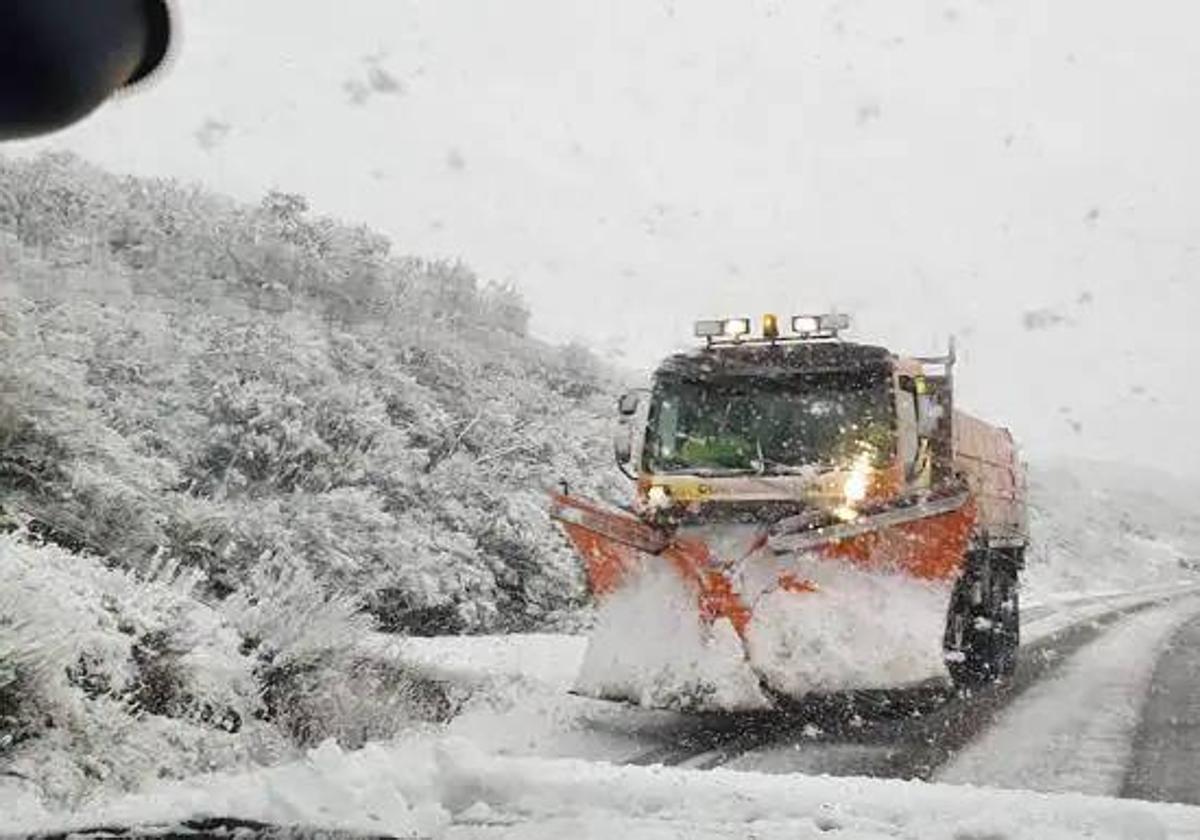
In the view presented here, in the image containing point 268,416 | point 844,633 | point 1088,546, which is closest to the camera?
point 844,633

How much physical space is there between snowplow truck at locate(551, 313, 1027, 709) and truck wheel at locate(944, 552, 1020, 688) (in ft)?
0.22

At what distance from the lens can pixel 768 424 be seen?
9.75 meters

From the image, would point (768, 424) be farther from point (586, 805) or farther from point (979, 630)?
point (586, 805)

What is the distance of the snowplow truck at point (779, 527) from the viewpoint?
824 centimetres

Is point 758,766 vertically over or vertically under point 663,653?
under

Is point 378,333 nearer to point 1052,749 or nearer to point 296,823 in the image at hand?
point 1052,749

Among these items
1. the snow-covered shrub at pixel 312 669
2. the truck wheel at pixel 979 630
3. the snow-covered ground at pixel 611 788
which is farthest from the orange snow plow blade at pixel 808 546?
the truck wheel at pixel 979 630

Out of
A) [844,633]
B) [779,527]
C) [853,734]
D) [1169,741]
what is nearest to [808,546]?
[779,527]

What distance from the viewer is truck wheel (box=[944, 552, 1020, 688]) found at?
11.2 m

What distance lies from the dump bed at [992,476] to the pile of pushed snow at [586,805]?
18.8ft

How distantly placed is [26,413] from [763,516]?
5.08m

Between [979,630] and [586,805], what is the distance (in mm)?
8183

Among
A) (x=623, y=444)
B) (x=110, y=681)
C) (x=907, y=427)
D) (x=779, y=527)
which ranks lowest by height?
(x=110, y=681)

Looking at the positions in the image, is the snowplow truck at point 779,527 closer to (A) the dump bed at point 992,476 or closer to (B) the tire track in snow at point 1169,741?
(A) the dump bed at point 992,476
